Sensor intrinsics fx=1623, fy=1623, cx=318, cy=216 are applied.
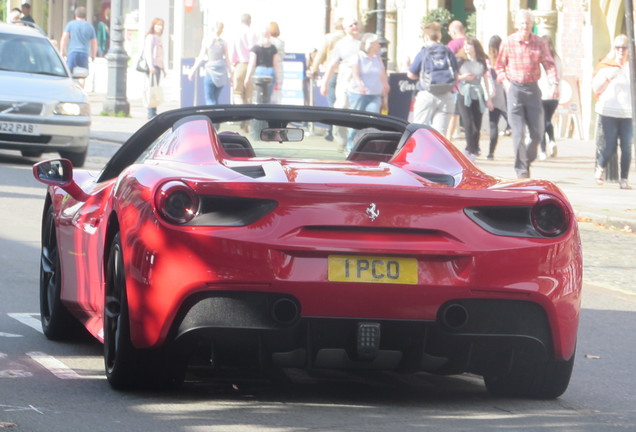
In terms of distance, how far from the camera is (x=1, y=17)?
62.2 meters

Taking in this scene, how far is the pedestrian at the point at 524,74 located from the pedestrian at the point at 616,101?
80 centimetres

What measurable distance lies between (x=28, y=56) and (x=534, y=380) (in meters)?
14.2

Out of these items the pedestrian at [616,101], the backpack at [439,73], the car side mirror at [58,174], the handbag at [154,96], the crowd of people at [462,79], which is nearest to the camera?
the car side mirror at [58,174]

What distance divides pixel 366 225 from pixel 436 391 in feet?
3.65

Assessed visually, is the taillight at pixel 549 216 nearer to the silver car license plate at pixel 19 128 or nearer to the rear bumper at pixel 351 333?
the rear bumper at pixel 351 333

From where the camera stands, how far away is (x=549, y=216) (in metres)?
5.86

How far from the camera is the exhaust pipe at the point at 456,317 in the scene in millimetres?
5688

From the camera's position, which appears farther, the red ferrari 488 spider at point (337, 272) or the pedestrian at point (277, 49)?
the pedestrian at point (277, 49)

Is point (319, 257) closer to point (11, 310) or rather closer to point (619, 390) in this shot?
point (619, 390)

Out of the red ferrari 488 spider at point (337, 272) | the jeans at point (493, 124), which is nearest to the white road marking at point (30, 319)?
the red ferrari 488 spider at point (337, 272)

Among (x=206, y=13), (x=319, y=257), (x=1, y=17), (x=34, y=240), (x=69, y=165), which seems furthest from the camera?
(x=1, y=17)

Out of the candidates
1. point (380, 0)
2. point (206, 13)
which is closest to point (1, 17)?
point (206, 13)

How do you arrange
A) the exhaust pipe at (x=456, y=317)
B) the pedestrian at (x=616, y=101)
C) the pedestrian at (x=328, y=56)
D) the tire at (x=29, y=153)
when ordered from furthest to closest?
the pedestrian at (x=328, y=56) → the tire at (x=29, y=153) → the pedestrian at (x=616, y=101) → the exhaust pipe at (x=456, y=317)

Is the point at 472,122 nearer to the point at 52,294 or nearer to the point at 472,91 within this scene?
the point at 472,91
